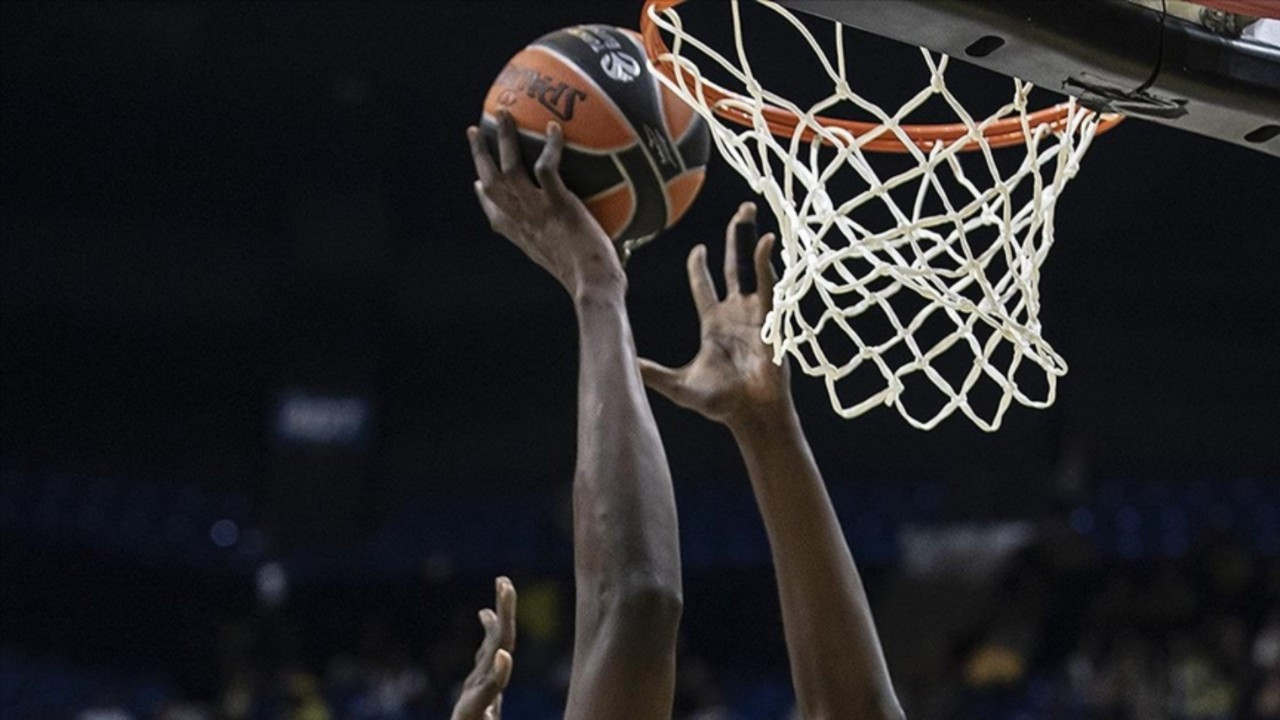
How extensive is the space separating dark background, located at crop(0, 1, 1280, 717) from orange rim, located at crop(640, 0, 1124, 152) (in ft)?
17.9

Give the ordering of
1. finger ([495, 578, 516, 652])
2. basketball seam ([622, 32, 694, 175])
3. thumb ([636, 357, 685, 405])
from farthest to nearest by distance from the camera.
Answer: basketball seam ([622, 32, 694, 175]) → thumb ([636, 357, 685, 405]) → finger ([495, 578, 516, 652])

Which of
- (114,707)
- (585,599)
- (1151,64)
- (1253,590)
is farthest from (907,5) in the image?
(114,707)

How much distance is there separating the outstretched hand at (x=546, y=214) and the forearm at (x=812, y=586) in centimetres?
31

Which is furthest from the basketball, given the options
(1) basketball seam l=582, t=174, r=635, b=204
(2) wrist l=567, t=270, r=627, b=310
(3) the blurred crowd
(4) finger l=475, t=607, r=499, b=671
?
(3) the blurred crowd

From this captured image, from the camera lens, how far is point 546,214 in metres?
Answer: 1.85

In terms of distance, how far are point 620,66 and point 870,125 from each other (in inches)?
15.1

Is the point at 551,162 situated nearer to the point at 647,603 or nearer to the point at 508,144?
the point at 508,144

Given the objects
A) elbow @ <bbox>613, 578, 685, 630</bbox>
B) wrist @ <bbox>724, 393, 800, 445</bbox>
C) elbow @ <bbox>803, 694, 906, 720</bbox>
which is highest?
wrist @ <bbox>724, 393, 800, 445</bbox>

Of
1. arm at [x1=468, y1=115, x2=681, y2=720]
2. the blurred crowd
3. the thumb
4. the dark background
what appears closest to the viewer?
arm at [x1=468, y1=115, x2=681, y2=720]

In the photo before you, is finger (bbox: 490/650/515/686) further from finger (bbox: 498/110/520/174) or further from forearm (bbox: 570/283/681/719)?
finger (bbox: 498/110/520/174)

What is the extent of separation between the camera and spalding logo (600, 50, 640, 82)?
2129 millimetres

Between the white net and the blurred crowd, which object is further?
the blurred crowd

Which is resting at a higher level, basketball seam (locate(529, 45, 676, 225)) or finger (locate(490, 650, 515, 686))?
basketball seam (locate(529, 45, 676, 225))

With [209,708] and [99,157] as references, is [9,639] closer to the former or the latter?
[209,708]
